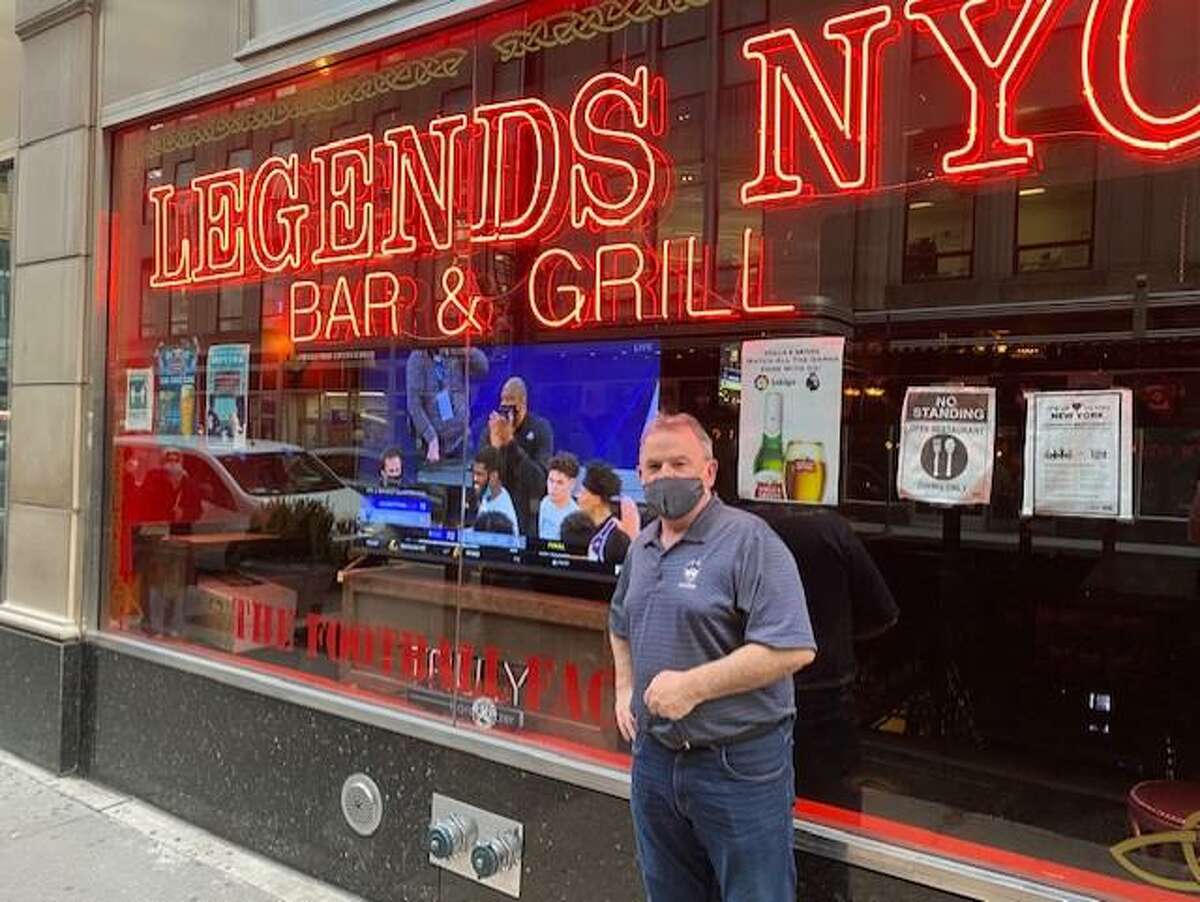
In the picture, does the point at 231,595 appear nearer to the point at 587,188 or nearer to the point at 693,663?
the point at 587,188

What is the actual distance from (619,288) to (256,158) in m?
2.14

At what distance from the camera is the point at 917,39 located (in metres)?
3.34

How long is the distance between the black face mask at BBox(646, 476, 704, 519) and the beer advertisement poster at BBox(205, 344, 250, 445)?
138 inches

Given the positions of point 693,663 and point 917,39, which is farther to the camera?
point 917,39

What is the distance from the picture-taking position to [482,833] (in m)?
3.77

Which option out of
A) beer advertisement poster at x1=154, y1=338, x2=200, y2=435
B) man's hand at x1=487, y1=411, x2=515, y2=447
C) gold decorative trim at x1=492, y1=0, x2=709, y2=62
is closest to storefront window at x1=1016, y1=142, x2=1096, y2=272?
gold decorative trim at x1=492, y1=0, x2=709, y2=62

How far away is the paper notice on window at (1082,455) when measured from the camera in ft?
10.1

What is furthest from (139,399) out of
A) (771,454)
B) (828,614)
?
(828,614)

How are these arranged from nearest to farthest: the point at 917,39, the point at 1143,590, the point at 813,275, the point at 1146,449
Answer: the point at 917,39
the point at 1146,449
the point at 813,275
the point at 1143,590

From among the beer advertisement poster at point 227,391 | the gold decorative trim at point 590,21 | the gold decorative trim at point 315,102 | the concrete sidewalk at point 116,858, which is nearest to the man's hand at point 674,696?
the concrete sidewalk at point 116,858

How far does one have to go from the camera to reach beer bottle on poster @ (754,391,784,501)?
146 inches

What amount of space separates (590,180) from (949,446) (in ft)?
5.83

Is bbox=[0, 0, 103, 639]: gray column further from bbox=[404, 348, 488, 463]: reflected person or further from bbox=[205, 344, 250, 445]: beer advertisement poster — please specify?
bbox=[404, 348, 488, 463]: reflected person

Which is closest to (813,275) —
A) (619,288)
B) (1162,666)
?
(619,288)
